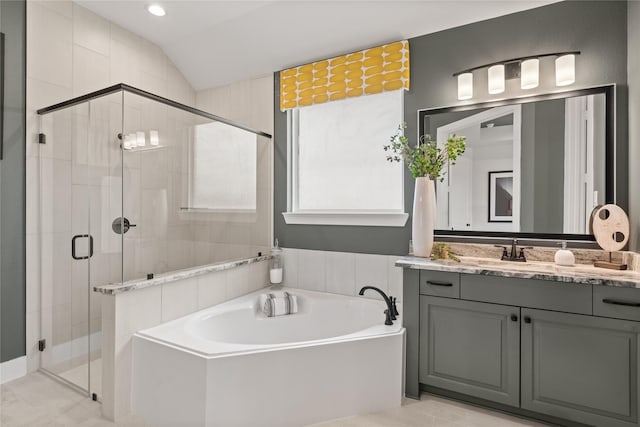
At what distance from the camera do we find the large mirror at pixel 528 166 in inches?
81.8

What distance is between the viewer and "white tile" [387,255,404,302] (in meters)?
Result: 2.64

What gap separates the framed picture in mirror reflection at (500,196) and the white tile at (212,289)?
2.06m

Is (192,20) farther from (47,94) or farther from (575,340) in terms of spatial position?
(575,340)

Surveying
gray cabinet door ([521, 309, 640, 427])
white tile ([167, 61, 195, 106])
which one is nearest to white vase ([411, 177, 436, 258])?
gray cabinet door ([521, 309, 640, 427])

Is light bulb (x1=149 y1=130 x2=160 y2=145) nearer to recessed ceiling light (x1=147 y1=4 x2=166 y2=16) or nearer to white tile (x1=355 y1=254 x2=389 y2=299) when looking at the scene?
recessed ceiling light (x1=147 y1=4 x2=166 y2=16)

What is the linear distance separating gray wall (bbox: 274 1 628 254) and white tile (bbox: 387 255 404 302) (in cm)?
7

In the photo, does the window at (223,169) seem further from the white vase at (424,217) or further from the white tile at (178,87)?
the white vase at (424,217)

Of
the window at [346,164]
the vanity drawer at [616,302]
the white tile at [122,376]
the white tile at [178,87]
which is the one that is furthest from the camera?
the white tile at [178,87]

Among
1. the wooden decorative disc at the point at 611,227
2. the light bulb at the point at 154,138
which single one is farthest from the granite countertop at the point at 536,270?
the light bulb at the point at 154,138

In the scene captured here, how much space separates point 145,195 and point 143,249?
→ 35 centimetres

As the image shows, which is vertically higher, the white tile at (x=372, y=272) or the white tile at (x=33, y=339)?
the white tile at (x=372, y=272)

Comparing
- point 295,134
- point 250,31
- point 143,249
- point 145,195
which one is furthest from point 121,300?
point 250,31

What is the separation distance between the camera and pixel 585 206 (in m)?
2.09

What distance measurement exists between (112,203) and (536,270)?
2572 millimetres
